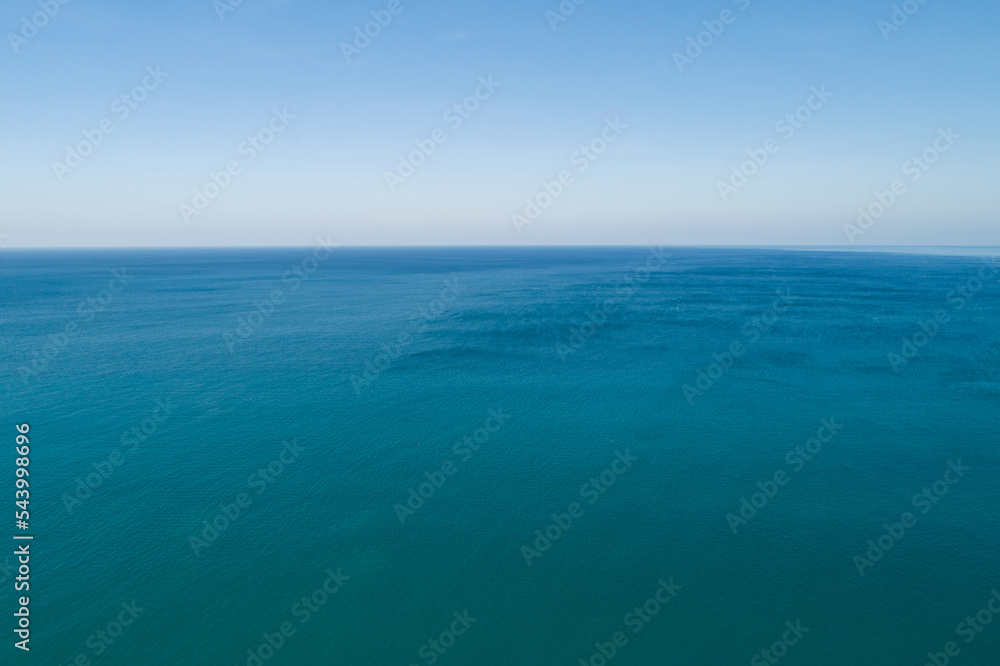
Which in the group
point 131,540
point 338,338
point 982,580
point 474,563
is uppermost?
point 338,338

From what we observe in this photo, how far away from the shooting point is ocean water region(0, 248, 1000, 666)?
2070cm

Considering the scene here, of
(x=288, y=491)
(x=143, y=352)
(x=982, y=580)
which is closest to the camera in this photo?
(x=982, y=580)

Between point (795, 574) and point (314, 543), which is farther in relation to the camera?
point (314, 543)

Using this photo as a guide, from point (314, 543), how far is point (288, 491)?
5838 mm

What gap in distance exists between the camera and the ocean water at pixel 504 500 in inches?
815

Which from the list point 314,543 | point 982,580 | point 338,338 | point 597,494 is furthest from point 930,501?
point 338,338

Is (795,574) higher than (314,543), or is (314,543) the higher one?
(314,543)

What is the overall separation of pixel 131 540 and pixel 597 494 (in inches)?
1053

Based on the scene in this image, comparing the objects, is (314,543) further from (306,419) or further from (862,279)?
(862,279)

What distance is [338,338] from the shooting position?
2566 inches

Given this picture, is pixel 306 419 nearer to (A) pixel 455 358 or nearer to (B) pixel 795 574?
(A) pixel 455 358

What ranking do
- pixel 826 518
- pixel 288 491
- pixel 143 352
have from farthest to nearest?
pixel 143 352, pixel 288 491, pixel 826 518

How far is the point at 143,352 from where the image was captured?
185 ft

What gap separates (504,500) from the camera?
97.7 feet
